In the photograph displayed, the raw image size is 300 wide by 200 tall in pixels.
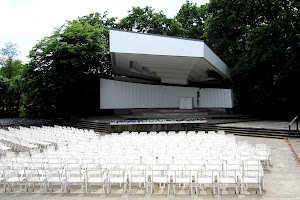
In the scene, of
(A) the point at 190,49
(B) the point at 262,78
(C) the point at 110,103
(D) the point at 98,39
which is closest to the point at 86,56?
(D) the point at 98,39

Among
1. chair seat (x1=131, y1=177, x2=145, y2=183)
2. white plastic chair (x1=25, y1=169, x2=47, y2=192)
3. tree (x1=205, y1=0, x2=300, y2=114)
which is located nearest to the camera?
chair seat (x1=131, y1=177, x2=145, y2=183)

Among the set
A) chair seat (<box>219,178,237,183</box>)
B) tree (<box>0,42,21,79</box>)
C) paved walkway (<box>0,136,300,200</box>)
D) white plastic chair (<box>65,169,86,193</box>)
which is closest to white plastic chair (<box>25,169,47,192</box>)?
paved walkway (<box>0,136,300,200</box>)

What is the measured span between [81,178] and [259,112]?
21862 mm

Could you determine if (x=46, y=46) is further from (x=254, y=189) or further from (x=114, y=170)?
(x=254, y=189)

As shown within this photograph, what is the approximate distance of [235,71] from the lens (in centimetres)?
2116

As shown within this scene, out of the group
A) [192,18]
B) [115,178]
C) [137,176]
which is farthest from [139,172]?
[192,18]

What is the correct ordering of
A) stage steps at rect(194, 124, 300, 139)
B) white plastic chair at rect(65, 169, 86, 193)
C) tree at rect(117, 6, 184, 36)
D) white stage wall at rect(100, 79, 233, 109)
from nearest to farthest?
white plastic chair at rect(65, 169, 86, 193)
stage steps at rect(194, 124, 300, 139)
white stage wall at rect(100, 79, 233, 109)
tree at rect(117, 6, 184, 36)

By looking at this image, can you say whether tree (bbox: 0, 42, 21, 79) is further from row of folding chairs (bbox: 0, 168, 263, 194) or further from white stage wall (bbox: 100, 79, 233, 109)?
row of folding chairs (bbox: 0, 168, 263, 194)

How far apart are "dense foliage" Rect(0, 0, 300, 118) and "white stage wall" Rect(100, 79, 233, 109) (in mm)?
1622

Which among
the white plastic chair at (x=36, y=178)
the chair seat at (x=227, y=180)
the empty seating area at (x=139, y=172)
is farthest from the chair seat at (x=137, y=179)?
the white plastic chair at (x=36, y=178)

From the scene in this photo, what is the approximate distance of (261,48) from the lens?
18.4 m

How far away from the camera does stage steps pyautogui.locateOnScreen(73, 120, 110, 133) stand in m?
17.9

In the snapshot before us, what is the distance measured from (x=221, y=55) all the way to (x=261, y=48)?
8.69m

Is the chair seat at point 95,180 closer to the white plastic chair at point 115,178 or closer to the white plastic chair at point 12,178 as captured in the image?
the white plastic chair at point 115,178
